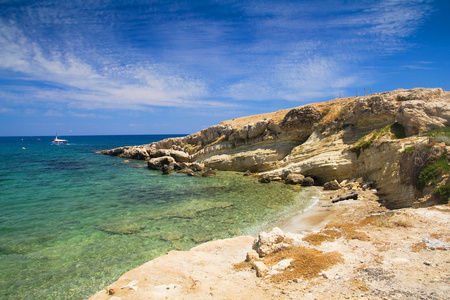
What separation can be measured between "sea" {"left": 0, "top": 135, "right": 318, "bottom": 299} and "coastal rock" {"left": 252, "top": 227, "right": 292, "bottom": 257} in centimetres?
383

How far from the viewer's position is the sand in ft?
18.7

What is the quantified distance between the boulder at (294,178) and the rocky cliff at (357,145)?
97cm

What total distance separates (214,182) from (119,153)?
127 feet

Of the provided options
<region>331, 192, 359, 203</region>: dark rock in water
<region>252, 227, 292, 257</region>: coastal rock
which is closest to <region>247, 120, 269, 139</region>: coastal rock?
<region>331, 192, 359, 203</region>: dark rock in water

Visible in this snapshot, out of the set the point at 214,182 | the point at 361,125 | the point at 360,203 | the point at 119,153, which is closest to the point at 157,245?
the point at 360,203

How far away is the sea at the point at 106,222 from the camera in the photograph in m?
9.05

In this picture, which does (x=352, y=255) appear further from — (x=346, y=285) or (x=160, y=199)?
(x=160, y=199)

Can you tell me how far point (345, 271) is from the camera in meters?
6.58

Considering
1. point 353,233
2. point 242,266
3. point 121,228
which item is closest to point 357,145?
point 353,233

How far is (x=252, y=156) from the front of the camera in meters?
30.9

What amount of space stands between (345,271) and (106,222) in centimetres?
1239

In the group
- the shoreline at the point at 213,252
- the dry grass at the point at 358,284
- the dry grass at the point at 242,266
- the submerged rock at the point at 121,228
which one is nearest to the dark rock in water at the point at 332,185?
the shoreline at the point at 213,252

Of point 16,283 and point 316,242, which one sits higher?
point 316,242

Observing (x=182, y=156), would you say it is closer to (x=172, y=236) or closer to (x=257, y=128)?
(x=257, y=128)
